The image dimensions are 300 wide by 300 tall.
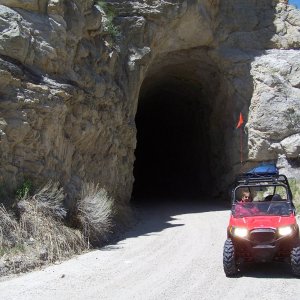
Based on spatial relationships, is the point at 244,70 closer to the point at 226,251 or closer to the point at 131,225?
the point at 131,225

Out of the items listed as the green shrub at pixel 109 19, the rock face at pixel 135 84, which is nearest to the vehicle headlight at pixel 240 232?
the rock face at pixel 135 84

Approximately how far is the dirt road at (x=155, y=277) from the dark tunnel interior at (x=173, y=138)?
12.7 metres

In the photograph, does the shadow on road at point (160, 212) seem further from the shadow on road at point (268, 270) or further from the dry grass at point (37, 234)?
the shadow on road at point (268, 270)

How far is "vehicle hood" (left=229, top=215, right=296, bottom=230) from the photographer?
26.5 ft

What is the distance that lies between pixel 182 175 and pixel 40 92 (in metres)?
18.4

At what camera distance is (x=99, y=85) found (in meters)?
14.1

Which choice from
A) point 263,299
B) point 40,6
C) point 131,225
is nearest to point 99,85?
point 40,6

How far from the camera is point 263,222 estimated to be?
816cm

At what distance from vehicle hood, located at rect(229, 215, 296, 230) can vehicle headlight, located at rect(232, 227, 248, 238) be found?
0.09 metres

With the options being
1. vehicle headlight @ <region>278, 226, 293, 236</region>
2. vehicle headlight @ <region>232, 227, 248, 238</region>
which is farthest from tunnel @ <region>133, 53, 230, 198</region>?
vehicle headlight @ <region>278, 226, 293, 236</region>

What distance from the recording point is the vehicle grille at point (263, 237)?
7859 millimetres

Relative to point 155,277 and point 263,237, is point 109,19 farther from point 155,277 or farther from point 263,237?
point 263,237

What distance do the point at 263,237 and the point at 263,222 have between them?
347mm

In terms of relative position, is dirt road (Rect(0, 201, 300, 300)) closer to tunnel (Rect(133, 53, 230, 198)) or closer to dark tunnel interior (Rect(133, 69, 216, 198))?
tunnel (Rect(133, 53, 230, 198))
